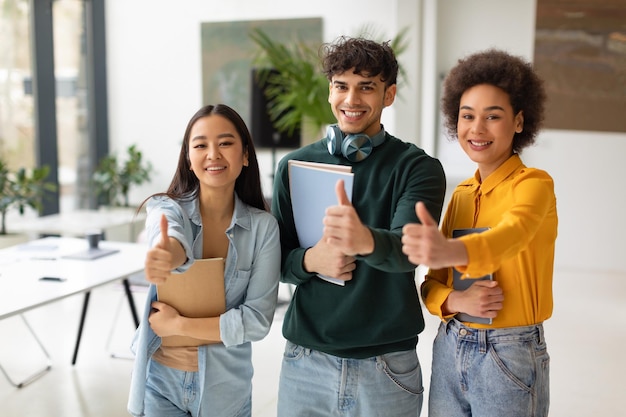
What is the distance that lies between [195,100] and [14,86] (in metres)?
1.94

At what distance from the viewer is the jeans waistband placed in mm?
1639

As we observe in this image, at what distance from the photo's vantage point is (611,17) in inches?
256

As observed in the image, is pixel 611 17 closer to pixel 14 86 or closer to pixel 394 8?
pixel 394 8

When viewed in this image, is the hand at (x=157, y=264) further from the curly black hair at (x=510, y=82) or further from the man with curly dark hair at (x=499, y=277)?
the curly black hair at (x=510, y=82)

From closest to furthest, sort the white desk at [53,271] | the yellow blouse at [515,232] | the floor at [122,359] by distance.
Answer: the yellow blouse at [515,232], the white desk at [53,271], the floor at [122,359]

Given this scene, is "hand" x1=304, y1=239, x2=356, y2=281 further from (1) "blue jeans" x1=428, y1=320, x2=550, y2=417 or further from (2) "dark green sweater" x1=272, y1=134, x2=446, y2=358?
(1) "blue jeans" x1=428, y1=320, x2=550, y2=417

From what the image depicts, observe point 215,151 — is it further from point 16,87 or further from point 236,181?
point 16,87

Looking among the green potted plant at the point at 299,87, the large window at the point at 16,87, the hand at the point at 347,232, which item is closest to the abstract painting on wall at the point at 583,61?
the green potted plant at the point at 299,87

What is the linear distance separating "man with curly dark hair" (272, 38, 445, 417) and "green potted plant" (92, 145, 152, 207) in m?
5.55

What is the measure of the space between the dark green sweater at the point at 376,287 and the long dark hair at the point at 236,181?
0.27 meters

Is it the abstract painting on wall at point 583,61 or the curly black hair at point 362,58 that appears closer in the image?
the curly black hair at point 362,58

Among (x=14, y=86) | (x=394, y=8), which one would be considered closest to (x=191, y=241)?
(x=14, y=86)

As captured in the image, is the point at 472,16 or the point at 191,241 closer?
the point at 191,241

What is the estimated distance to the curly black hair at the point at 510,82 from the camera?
170cm
